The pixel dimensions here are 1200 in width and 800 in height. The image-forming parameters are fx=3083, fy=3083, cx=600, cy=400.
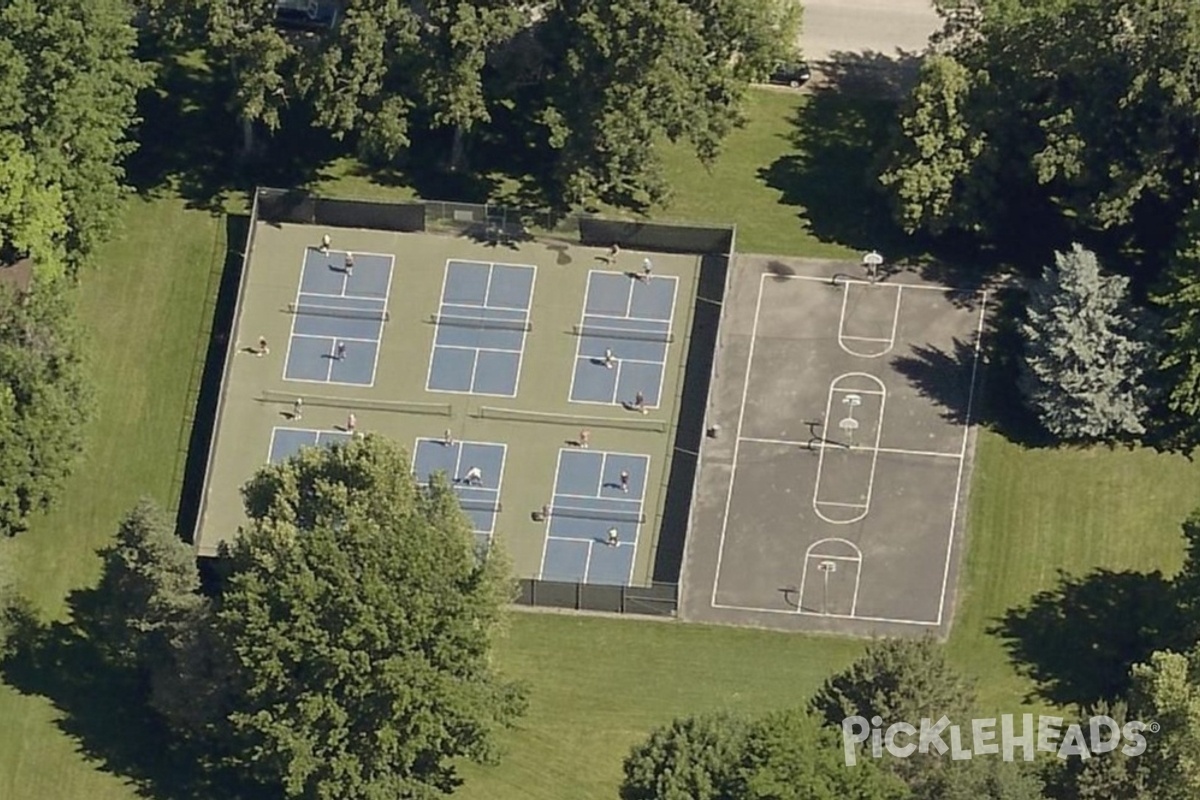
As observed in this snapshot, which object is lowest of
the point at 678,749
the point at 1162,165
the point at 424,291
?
the point at 678,749

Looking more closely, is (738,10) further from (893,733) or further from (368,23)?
(893,733)

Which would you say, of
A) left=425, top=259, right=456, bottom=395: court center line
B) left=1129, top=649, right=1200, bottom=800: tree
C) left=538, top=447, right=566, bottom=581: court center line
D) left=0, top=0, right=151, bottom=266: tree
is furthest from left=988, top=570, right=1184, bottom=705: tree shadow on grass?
left=0, top=0, right=151, bottom=266: tree

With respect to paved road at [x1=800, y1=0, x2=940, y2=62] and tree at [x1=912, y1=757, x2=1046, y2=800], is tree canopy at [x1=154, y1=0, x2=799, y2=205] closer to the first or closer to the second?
paved road at [x1=800, y1=0, x2=940, y2=62]

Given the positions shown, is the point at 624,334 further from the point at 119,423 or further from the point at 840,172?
the point at 119,423

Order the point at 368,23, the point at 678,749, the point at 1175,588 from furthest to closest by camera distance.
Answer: the point at 368,23, the point at 1175,588, the point at 678,749

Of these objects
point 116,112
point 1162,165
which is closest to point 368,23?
point 116,112
